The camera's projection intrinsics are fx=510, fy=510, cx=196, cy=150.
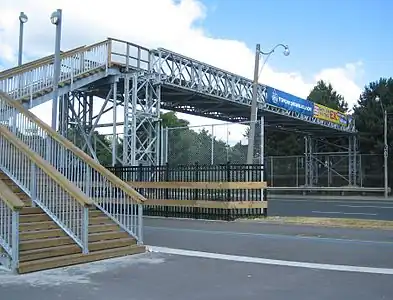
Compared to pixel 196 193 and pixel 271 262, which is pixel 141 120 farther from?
pixel 271 262

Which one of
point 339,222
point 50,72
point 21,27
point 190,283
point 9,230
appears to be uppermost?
point 21,27

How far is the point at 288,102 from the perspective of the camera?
36.7 meters

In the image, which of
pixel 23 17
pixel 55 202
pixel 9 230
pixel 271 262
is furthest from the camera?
pixel 23 17

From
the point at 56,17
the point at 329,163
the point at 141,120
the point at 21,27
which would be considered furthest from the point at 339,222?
the point at 329,163

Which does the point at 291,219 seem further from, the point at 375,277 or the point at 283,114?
the point at 283,114

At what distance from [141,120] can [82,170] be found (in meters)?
13.1

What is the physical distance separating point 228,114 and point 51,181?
93.6 ft

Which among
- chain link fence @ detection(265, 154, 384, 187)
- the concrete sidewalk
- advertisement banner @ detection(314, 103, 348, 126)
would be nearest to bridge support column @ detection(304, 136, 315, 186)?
chain link fence @ detection(265, 154, 384, 187)

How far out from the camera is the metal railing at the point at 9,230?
8.20 m

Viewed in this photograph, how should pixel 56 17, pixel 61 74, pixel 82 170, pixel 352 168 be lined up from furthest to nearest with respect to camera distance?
pixel 352 168
pixel 61 74
pixel 56 17
pixel 82 170

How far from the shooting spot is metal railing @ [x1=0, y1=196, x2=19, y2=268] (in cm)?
820

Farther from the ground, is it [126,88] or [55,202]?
[126,88]

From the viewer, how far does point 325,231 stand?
1368 centimetres

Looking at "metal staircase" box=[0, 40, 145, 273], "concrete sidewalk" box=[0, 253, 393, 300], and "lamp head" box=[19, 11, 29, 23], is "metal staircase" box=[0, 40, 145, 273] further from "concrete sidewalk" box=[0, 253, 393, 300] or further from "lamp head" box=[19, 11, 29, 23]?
"lamp head" box=[19, 11, 29, 23]
